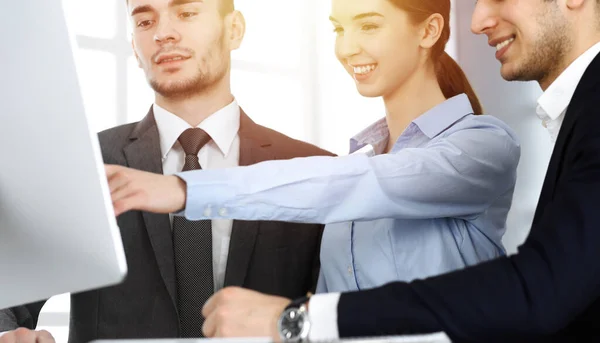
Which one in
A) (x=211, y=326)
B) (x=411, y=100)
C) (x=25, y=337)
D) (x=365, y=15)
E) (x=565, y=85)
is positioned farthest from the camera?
(x=365, y=15)

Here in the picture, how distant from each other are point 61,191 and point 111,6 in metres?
1.48

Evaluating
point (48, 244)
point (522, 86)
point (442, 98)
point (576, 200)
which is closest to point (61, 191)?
point (48, 244)

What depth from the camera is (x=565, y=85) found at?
1.49 meters

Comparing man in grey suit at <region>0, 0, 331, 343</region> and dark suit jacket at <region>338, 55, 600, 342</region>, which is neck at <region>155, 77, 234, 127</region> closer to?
man in grey suit at <region>0, 0, 331, 343</region>

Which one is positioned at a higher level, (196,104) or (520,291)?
(520,291)

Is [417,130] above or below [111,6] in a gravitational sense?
below

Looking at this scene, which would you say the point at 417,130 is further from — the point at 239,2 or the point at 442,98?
the point at 239,2

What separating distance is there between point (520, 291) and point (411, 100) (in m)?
1.32

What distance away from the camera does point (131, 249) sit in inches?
80.8

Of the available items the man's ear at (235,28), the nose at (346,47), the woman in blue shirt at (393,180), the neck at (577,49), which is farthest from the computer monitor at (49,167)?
the nose at (346,47)

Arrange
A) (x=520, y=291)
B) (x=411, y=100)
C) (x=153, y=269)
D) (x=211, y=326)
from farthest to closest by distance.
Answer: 1. (x=411, y=100)
2. (x=153, y=269)
3. (x=211, y=326)
4. (x=520, y=291)

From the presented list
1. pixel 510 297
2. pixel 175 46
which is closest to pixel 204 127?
pixel 175 46

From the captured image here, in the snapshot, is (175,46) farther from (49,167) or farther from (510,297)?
(510,297)

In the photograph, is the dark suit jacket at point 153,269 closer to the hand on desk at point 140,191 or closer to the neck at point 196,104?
the neck at point 196,104
